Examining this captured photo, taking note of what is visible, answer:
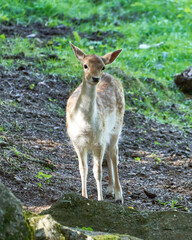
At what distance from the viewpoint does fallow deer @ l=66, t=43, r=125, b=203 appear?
533 centimetres

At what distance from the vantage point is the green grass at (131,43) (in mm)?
10062

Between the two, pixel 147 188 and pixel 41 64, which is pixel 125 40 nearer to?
pixel 41 64

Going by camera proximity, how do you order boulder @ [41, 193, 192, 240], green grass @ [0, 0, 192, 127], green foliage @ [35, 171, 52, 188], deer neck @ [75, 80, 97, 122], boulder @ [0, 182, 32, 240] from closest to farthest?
1. boulder @ [0, 182, 32, 240]
2. boulder @ [41, 193, 192, 240]
3. deer neck @ [75, 80, 97, 122]
4. green foliage @ [35, 171, 52, 188]
5. green grass @ [0, 0, 192, 127]

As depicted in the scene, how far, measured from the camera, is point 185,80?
36.4ft

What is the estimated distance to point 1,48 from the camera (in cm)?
1011

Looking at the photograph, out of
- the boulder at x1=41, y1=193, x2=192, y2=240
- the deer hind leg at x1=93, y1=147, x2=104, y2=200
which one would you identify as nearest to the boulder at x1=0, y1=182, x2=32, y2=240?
the boulder at x1=41, y1=193, x2=192, y2=240

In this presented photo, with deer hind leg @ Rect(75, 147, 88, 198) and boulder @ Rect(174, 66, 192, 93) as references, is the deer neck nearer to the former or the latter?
deer hind leg @ Rect(75, 147, 88, 198)

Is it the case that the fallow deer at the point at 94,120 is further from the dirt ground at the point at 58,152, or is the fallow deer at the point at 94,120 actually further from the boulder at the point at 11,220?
the boulder at the point at 11,220

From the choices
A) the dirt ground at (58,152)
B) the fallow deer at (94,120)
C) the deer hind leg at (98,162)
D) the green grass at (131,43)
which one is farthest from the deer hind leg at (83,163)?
the green grass at (131,43)

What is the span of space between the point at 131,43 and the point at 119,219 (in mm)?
9742

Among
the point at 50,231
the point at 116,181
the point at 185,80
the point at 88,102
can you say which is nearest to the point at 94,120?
the point at 88,102

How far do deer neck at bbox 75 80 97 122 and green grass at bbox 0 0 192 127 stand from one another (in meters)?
4.13

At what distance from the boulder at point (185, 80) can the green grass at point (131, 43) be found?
0.19 meters

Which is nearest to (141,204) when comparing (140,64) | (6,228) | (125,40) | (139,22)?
(6,228)
